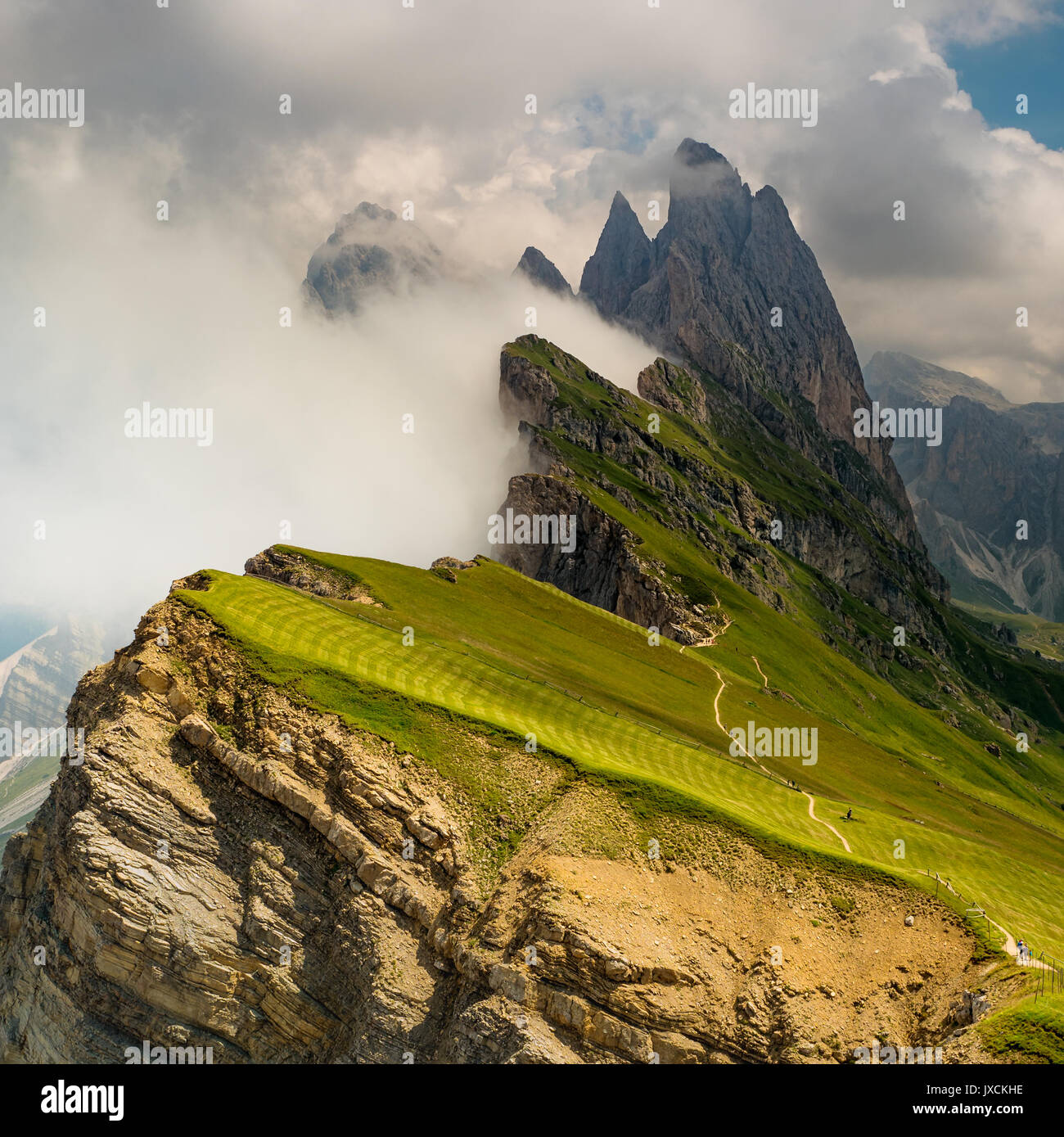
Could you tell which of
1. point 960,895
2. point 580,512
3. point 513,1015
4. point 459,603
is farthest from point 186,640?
point 580,512

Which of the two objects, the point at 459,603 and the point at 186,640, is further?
the point at 459,603

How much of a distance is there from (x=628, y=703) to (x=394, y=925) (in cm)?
5077

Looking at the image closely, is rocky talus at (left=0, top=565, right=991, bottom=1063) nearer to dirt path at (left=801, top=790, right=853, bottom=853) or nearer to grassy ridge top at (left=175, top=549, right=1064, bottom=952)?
grassy ridge top at (left=175, top=549, right=1064, bottom=952)

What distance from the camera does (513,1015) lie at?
124ft

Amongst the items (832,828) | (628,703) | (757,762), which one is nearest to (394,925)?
(832,828)

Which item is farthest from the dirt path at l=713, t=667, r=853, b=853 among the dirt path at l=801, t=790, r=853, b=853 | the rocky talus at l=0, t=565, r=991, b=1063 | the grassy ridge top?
the rocky talus at l=0, t=565, r=991, b=1063

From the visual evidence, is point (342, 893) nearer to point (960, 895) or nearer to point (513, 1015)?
point (513, 1015)

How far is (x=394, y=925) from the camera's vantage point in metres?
43.5

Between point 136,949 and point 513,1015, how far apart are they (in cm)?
2037

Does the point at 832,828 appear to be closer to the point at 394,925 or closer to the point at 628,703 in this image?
the point at 628,703

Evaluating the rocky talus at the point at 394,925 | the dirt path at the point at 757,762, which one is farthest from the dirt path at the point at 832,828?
the rocky talus at the point at 394,925

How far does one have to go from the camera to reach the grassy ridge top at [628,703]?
5472 centimetres

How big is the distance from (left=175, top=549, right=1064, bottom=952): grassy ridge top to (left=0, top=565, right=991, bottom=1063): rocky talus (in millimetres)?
4090

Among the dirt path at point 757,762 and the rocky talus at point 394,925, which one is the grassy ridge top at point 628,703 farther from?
the rocky talus at point 394,925
